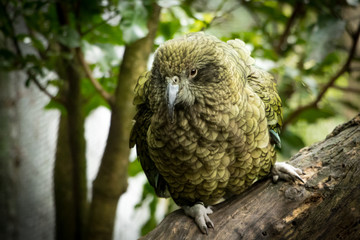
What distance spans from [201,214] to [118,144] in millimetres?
1022

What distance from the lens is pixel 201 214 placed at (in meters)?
1.47

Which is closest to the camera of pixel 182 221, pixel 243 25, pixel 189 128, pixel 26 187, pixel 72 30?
pixel 189 128

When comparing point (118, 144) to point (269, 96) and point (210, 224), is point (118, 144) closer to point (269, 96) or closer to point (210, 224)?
point (210, 224)

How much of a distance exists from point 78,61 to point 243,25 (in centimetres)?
125

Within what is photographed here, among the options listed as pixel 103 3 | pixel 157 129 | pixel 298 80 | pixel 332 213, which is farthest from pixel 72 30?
pixel 332 213

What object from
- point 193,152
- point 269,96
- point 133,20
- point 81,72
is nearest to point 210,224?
point 193,152

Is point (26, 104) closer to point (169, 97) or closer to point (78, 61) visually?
point (78, 61)

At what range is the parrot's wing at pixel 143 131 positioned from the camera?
4.82 feet

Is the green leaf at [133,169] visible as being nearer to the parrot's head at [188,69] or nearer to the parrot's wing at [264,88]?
the parrot's wing at [264,88]

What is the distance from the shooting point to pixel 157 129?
4.43ft

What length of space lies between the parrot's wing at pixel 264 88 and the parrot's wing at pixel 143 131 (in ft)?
1.32

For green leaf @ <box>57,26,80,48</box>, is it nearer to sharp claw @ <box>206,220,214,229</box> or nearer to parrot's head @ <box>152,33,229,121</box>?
parrot's head @ <box>152,33,229,121</box>

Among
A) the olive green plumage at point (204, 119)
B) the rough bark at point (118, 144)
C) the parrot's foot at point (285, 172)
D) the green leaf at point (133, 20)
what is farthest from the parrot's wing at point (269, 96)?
the rough bark at point (118, 144)

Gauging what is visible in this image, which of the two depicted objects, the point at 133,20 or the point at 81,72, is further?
the point at 81,72
